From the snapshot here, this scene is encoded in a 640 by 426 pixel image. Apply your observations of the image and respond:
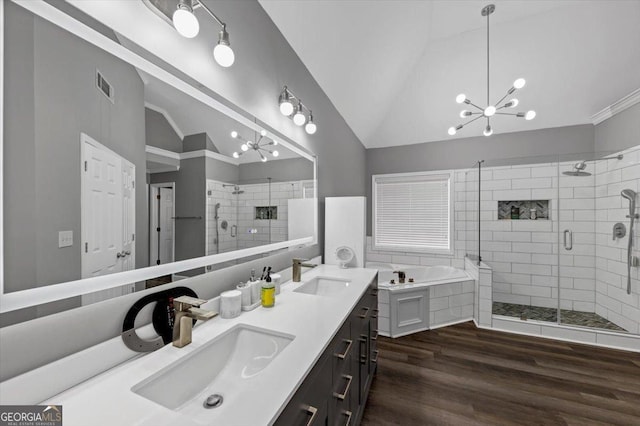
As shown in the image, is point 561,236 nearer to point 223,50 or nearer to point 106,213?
point 223,50

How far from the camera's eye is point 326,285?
6.36 ft

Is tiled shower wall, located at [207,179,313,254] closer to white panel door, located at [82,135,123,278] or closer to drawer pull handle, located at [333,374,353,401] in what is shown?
white panel door, located at [82,135,123,278]

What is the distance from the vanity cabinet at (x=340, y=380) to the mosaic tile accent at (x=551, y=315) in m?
2.42

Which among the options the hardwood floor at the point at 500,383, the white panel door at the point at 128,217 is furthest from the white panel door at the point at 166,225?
the hardwood floor at the point at 500,383

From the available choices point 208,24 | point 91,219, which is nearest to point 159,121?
point 91,219

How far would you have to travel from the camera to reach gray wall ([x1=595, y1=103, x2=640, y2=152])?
9.21 feet

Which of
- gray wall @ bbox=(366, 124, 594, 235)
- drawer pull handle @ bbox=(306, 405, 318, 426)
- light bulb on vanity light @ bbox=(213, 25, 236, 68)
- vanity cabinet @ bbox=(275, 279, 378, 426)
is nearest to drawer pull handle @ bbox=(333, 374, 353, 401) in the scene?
vanity cabinet @ bbox=(275, 279, 378, 426)

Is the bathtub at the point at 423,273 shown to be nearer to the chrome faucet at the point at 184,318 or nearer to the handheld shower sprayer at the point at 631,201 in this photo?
the handheld shower sprayer at the point at 631,201

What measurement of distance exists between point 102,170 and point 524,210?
4.46m

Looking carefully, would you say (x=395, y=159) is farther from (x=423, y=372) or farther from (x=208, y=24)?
(x=208, y=24)

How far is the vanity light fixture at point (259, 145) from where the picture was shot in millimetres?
1429

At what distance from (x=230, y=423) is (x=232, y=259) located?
2.85ft

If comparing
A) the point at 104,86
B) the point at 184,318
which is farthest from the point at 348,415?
the point at 104,86

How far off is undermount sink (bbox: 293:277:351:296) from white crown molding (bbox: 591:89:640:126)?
12.9 ft
